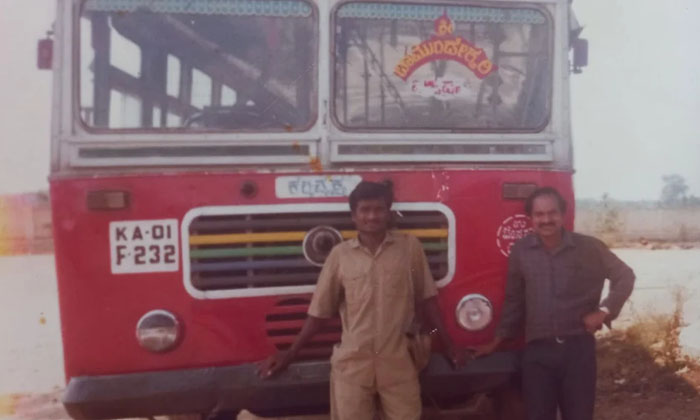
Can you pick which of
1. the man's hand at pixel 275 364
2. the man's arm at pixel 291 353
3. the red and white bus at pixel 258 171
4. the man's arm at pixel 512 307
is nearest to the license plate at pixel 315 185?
the red and white bus at pixel 258 171

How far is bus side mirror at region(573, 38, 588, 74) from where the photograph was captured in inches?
158

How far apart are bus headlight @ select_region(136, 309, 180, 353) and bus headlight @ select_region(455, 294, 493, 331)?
135 cm

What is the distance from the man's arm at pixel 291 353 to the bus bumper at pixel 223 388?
4cm

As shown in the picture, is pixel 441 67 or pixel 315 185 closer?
pixel 315 185

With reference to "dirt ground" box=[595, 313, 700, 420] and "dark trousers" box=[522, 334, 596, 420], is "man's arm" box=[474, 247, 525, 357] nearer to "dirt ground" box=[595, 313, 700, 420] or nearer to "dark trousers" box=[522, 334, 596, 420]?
"dark trousers" box=[522, 334, 596, 420]

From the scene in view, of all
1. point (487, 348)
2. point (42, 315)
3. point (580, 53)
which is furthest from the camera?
point (42, 315)

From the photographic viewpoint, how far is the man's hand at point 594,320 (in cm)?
314

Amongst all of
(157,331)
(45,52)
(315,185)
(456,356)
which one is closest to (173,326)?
(157,331)

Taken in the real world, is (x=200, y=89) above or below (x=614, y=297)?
above

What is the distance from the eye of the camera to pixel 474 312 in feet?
11.3

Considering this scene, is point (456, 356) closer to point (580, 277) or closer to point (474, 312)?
point (474, 312)

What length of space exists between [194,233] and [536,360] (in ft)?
5.50

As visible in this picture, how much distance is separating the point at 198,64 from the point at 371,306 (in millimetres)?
1388

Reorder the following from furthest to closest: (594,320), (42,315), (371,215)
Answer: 1. (42,315)
2. (594,320)
3. (371,215)
